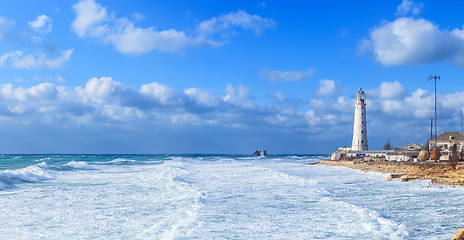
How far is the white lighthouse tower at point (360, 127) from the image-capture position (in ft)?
204

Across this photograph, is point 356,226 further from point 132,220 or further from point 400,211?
point 132,220

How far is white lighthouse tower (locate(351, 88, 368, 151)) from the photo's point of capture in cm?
6231

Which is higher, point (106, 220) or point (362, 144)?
point (362, 144)

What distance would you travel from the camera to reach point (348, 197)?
18953 millimetres

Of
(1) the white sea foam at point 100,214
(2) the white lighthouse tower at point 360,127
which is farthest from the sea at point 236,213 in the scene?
(2) the white lighthouse tower at point 360,127

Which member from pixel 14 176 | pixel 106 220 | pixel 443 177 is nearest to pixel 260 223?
pixel 106 220

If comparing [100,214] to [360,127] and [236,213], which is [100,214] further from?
[360,127]

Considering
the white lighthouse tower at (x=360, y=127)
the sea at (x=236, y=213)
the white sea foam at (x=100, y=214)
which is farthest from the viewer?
the white lighthouse tower at (x=360, y=127)

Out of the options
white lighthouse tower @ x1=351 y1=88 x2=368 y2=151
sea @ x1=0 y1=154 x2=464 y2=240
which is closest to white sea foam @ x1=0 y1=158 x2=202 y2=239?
sea @ x1=0 y1=154 x2=464 y2=240

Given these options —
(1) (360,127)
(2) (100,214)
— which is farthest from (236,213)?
(1) (360,127)

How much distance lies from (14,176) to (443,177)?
29.6 meters

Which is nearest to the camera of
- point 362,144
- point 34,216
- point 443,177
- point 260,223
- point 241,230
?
point 241,230

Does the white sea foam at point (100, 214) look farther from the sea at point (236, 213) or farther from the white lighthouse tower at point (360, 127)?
the white lighthouse tower at point (360, 127)

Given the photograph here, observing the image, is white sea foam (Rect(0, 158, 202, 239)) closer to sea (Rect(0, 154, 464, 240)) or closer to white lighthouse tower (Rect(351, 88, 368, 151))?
sea (Rect(0, 154, 464, 240))
